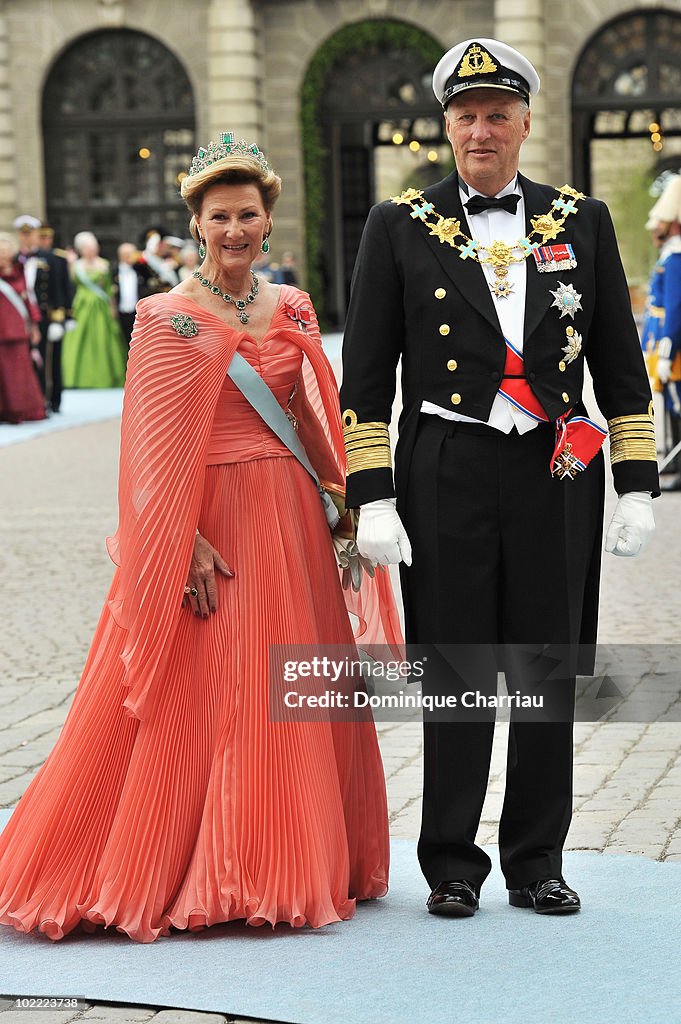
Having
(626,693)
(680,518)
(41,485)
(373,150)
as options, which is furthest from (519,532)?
(373,150)

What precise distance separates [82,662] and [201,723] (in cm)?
316

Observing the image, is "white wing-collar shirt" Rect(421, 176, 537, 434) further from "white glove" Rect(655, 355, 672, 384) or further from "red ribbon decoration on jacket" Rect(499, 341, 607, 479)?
"white glove" Rect(655, 355, 672, 384)

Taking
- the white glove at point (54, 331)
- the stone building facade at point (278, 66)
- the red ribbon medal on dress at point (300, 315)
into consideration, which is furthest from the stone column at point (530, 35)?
the red ribbon medal on dress at point (300, 315)

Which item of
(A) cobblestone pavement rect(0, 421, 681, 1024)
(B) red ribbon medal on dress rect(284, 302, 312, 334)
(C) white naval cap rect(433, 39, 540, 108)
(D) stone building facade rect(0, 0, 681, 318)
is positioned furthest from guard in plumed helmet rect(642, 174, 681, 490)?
A: (D) stone building facade rect(0, 0, 681, 318)

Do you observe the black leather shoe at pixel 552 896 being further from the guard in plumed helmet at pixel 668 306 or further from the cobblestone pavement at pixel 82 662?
the guard in plumed helmet at pixel 668 306

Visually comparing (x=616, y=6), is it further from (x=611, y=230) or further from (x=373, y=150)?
(x=611, y=230)

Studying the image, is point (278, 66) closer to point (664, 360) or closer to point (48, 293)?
point (48, 293)

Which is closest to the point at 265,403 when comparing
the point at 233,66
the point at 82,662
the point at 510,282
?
the point at 510,282

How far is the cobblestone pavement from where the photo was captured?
4.62m

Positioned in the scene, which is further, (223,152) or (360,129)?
(360,129)

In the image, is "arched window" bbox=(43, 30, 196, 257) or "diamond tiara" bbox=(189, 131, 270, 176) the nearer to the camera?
"diamond tiara" bbox=(189, 131, 270, 176)

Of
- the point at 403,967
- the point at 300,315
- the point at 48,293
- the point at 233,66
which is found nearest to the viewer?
the point at 403,967

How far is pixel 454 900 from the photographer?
3.79 meters

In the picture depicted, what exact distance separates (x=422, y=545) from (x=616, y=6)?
81.1 ft
